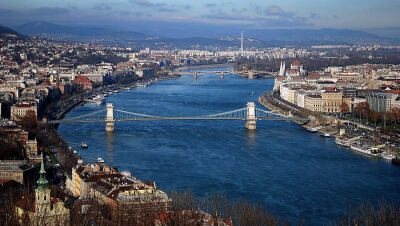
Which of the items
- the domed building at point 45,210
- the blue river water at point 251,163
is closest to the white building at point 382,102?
the blue river water at point 251,163

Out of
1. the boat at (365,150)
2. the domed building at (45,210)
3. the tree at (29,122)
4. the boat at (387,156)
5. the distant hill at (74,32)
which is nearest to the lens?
the domed building at (45,210)

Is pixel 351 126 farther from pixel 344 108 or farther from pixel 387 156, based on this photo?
pixel 387 156

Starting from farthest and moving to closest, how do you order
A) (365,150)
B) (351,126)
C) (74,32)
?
(74,32) → (351,126) → (365,150)

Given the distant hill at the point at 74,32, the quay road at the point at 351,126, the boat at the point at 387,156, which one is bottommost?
the boat at the point at 387,156

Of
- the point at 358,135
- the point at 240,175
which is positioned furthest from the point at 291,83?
the point at 240,175

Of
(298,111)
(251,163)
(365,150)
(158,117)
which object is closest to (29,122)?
(158,117)

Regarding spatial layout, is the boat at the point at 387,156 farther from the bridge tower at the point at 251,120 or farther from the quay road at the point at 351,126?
the bridge tower at the point at 251,120

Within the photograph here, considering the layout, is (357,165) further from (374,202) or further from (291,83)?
(291,83)
